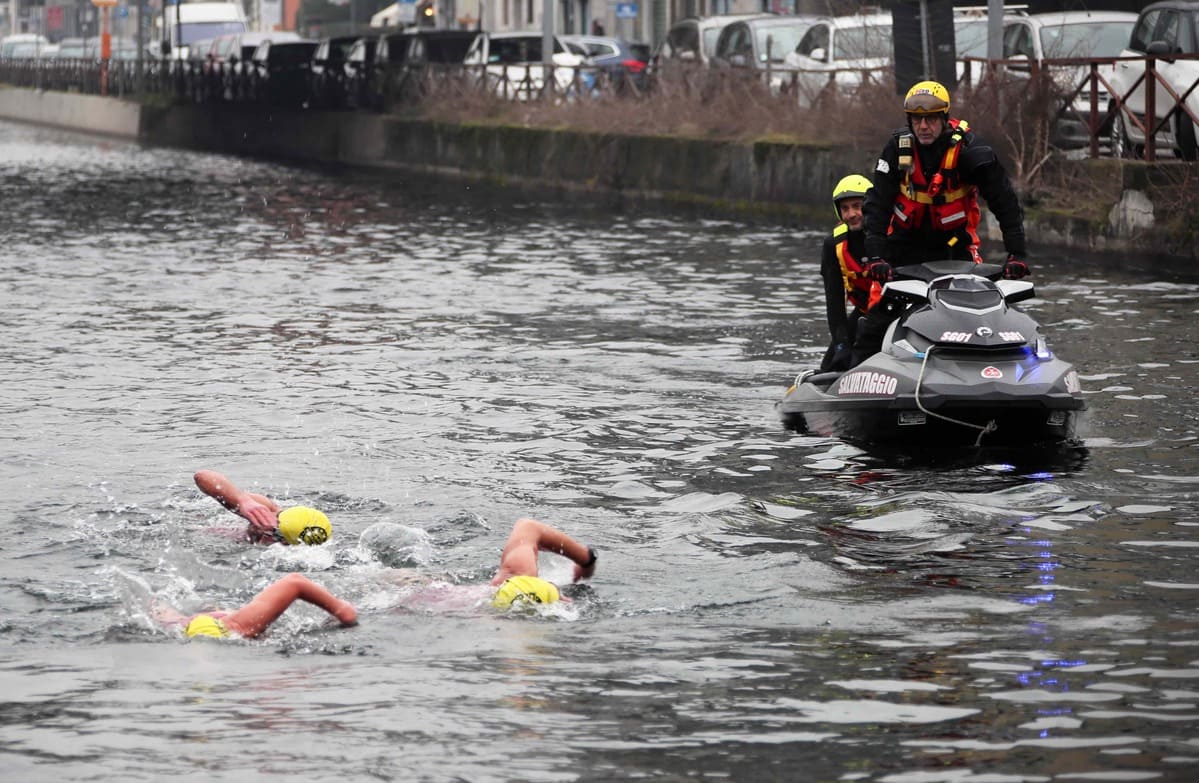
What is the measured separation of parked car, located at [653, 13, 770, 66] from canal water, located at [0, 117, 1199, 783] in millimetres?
15377

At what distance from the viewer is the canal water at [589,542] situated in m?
6.63

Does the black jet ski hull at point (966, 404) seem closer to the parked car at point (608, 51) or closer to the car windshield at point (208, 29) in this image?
the parked car at point (608, 51)

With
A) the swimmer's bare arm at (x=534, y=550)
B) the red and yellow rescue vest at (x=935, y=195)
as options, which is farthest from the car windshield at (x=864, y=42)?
the swimmer's bare arm at (x=534, y=550)

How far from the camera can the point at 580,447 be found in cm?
1186

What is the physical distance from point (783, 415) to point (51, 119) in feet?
187

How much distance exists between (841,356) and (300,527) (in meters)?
4.16

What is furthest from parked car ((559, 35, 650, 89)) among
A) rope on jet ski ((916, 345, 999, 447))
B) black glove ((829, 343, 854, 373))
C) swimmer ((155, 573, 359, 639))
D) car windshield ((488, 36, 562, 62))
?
swimmer ((155, 573, 359, 639))

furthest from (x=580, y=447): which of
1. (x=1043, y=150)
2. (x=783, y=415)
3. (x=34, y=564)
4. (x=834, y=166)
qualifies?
(x=834, y=166)

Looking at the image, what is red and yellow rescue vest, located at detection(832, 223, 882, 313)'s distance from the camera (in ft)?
41.0

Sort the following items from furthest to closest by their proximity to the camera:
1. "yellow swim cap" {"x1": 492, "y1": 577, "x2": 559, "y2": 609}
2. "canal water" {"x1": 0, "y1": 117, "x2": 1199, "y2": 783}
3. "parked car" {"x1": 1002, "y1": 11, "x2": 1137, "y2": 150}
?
"parked car" {"x1": 1002, "y1": 11, "x2": 1137, "y2": 150} < "yellow swim cap" {"x1": 492, "y1": 577, "x2": 559, "y2": 609} < "canal water" {"x1": 0, "y1": 117, "x2": 1199, "y2": 783}

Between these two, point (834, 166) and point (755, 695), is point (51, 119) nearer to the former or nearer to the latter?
point (834, 166)

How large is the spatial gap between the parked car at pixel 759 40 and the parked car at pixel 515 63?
128 inches

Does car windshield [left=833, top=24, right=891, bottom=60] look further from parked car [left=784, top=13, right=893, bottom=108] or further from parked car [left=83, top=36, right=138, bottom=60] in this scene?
parked car [left=83, top=36, right=138, bottom=60]

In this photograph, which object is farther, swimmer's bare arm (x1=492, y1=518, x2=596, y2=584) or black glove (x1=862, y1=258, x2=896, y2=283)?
black glove (x1=862, y1=258, x2=896, y2=283)
